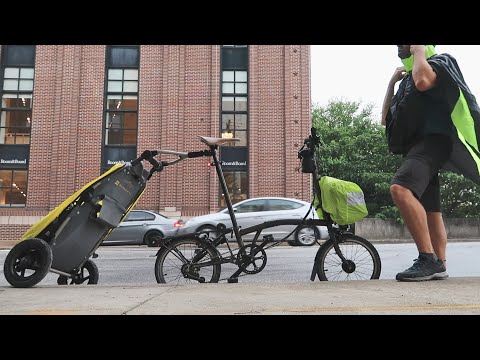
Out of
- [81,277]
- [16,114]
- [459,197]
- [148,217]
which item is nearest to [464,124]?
[81,277]

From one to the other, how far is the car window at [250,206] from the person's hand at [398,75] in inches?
403

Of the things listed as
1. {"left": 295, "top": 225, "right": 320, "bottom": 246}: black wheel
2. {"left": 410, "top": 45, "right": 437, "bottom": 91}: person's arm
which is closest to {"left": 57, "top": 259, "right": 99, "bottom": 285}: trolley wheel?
{"left": 295, "top": 225, "right": 320, "bottom": 246}: black wheel

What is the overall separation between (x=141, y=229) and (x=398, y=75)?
1280cm

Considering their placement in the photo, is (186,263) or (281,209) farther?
(281,209)

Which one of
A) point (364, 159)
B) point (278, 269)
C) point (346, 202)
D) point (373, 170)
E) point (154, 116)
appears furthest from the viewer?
point (364, 159)

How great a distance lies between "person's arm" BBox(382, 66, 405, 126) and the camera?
15.0 feet

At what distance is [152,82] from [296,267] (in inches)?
671

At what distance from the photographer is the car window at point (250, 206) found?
48.0ft

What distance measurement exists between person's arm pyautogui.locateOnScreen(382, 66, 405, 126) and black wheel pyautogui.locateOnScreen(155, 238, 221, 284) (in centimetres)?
212

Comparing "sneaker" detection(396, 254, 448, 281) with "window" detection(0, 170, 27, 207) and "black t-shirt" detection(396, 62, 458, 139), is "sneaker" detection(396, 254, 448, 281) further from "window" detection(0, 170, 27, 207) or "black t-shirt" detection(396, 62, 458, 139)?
"window" detection(0, 170, 27, 207)

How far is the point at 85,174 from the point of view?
22.5 meters

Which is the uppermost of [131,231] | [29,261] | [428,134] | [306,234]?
[428,134]

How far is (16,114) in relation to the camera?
910 inches

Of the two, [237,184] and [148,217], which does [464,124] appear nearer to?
[148,217]
